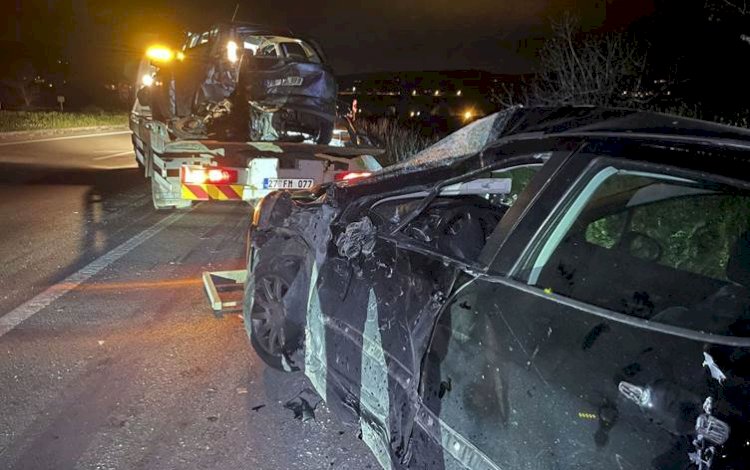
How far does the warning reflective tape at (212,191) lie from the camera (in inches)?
267

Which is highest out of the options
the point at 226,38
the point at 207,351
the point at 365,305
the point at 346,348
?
the point at 226,38

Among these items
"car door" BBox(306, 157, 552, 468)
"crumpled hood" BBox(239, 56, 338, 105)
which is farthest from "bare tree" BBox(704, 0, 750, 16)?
"car door" BBox(306, 157, 552, 468)

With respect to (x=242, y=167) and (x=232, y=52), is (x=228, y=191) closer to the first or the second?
(x=242, y=167)

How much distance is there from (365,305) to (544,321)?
1.01m

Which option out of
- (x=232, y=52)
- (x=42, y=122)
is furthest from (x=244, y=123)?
(x=42, y=122)

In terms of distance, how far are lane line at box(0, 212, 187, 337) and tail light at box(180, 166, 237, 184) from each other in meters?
0.88

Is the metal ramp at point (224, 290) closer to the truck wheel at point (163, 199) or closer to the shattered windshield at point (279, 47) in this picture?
the truck wheel at point (163, 199)

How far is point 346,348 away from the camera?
2750mm

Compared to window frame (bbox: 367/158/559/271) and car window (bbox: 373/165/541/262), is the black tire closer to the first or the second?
car window (bbox: 373/165/541/262)

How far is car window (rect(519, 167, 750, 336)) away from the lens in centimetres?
192

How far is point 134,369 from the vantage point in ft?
12.0

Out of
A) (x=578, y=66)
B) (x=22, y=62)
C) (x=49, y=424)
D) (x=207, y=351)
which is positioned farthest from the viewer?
(x=22, y=62)

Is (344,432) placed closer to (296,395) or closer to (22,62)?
(296,395)

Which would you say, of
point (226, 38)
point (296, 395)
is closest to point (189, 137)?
point (226, 38)
